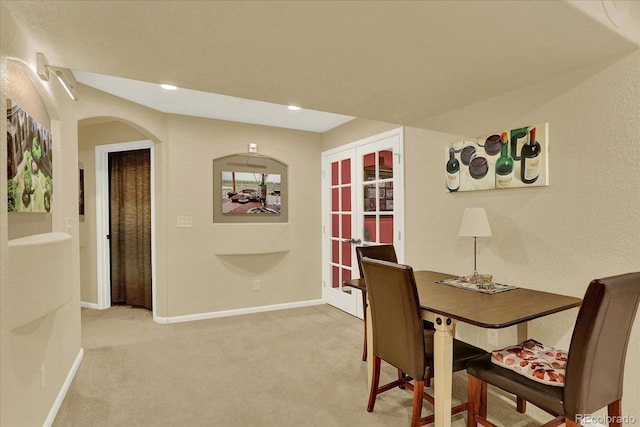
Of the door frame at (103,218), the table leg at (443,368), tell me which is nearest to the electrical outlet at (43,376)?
the table leg at (443,368)

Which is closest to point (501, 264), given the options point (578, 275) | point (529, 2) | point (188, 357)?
point (578, 275)

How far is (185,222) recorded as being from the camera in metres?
3.97

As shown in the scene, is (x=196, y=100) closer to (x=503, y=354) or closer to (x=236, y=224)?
(x=236, y=224)

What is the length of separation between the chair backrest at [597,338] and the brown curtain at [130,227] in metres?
4.39

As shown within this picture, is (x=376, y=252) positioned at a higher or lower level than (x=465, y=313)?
higher

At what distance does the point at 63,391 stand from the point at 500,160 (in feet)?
11.2

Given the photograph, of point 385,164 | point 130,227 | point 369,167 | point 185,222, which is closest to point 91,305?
point 130,227

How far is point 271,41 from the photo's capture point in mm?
1662

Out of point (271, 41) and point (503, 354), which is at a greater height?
point (271, 41)

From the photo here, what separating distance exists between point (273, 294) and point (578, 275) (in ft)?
11.0

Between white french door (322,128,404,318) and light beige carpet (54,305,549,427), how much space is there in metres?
0.77

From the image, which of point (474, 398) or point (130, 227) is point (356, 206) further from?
point (130, 227)

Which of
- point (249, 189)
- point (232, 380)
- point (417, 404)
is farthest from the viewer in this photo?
point (249, 189)

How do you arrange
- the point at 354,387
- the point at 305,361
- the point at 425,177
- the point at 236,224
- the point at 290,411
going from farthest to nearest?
the point at 236,224, the point at 425,177, the point at 305,361, the point at 354,387, the point at 290,411
